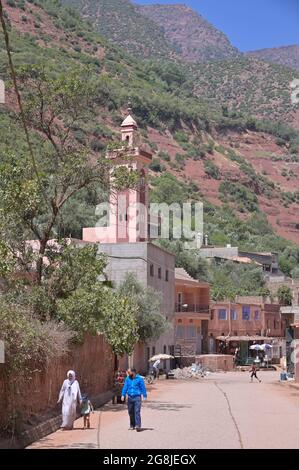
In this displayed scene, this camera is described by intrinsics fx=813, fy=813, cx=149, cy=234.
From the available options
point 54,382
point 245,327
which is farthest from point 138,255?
point 245,327

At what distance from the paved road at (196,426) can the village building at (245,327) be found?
38.0 meters

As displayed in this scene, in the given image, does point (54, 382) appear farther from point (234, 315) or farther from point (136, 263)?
point (234, 315)

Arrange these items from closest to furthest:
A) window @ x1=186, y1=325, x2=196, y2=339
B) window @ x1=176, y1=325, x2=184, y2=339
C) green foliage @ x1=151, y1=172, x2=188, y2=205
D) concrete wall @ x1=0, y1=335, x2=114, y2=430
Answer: concrete wall @ x1=0, y1=335, x2=114, y2=430
window @ x1=176, y1=325, x2=184, y2=339
window @ x1=186, y1=325, x2=196, y2=339
green foliage @ x1=151, y1=172, x2=188, y2=205

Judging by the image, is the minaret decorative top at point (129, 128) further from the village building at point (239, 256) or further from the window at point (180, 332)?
the village building at point (239, 256)

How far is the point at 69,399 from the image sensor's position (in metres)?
18.3

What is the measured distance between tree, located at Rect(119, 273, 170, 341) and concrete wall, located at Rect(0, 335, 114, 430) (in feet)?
38.6

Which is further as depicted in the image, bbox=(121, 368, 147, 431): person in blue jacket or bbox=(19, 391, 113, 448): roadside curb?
bbox=(121, 368, 147, 431): person in blue jacket

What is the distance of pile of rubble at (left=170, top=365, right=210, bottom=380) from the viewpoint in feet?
158

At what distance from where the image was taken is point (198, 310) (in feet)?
205

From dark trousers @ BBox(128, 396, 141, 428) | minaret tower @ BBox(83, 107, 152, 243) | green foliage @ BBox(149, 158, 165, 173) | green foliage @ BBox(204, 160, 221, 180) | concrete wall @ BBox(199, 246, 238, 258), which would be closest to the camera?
dark trousers @ BBox(128, 396, 141, 428)

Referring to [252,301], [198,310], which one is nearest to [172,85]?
[252,301]

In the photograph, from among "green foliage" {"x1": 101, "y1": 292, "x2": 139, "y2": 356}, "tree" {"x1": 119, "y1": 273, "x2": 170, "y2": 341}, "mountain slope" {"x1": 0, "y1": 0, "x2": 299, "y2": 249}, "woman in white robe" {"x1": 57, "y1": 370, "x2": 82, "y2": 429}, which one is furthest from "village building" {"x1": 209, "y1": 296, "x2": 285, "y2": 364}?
"woman in white robe" {"x1": 57, "y1": 370, "x2": 82, "y2": 429}

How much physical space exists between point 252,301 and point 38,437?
59364mm

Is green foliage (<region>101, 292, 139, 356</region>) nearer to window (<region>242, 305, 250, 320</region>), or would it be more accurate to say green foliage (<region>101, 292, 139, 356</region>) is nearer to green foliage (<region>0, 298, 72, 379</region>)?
green foliage (<region>0, 298, 72, 379</region>)
